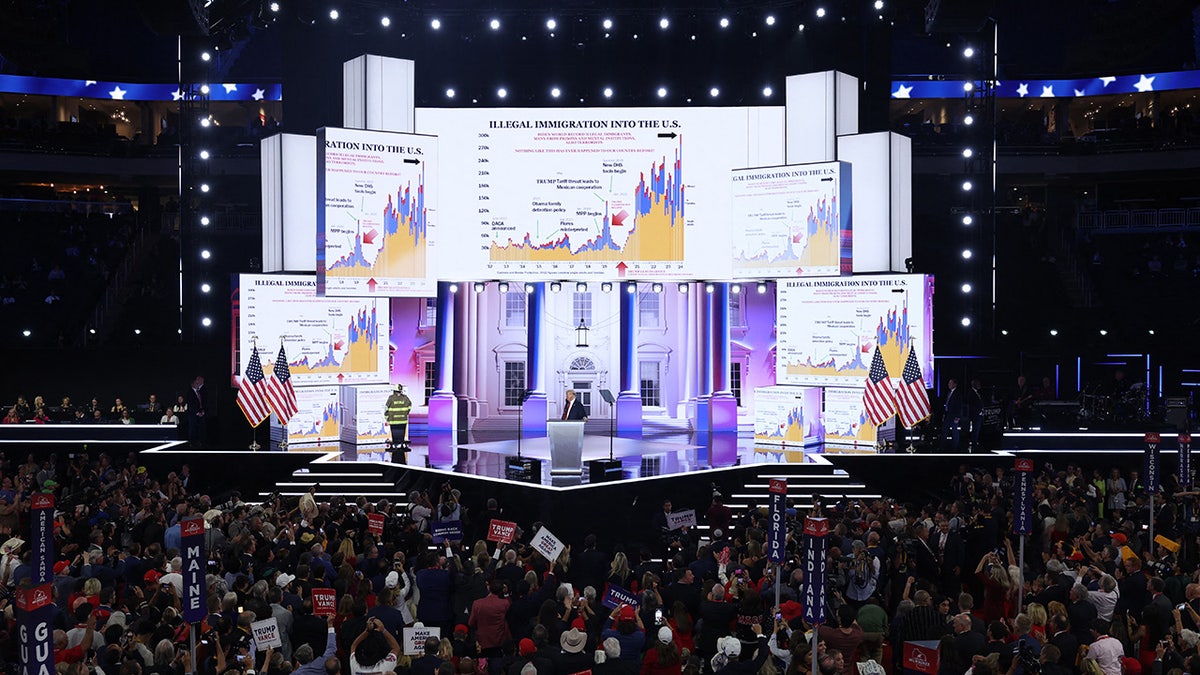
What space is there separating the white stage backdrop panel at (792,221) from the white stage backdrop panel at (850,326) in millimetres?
604

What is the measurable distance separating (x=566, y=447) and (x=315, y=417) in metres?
7.49

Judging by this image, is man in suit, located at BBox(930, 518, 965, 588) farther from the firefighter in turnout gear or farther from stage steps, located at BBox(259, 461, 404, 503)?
the firefighter in turnout gear

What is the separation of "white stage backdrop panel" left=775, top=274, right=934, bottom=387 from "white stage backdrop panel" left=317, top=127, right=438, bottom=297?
8.27 m

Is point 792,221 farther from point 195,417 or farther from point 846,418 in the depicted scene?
point 195,417

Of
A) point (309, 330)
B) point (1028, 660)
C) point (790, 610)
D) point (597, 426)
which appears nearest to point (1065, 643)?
point (1028, 660)

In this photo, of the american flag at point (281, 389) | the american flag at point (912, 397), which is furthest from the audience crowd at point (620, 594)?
the american flag at point (281, 389)

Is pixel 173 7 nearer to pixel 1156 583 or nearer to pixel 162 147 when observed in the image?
pixel 1156 583

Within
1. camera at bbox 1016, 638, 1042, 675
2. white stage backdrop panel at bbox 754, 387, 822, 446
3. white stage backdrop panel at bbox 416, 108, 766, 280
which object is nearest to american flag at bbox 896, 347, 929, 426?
white stage backdrop panel at bbox 754, 387, 822, 446

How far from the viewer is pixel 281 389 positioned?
25.2 meters

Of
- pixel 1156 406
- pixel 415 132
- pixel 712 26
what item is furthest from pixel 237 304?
pixel 1156 406

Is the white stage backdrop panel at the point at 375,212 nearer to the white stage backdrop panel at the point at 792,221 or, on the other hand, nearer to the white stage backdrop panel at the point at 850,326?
the white stage backdrop panel at the point at 792,221

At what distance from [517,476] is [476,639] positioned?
8622mm

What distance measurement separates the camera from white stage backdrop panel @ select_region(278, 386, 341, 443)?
2575 cm

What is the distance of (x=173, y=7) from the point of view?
733 inches
